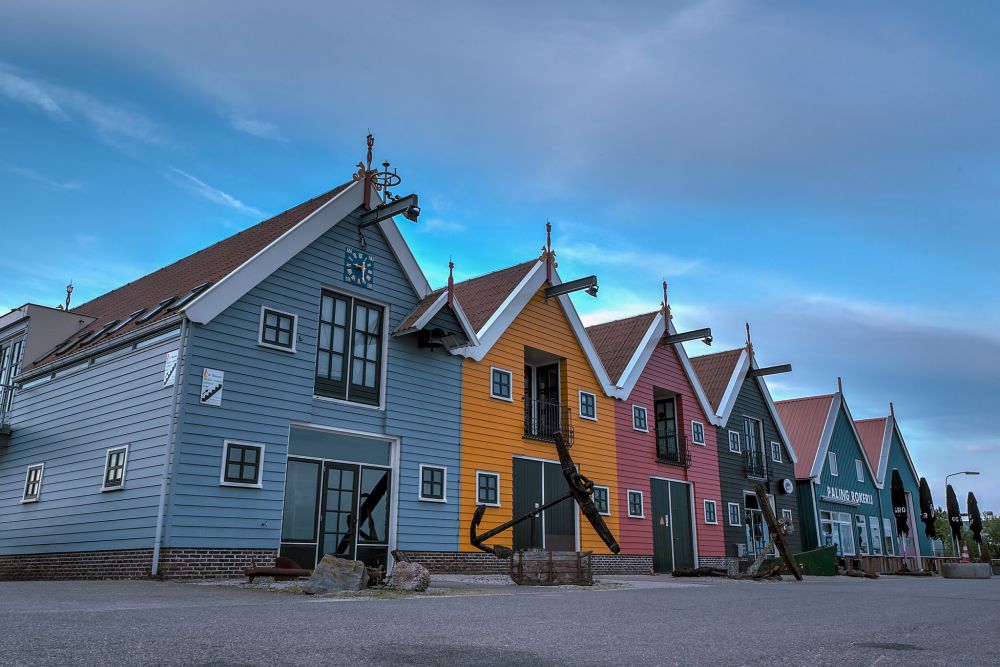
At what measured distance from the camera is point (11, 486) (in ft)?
59.4

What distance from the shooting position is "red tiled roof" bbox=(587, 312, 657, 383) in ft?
85.2

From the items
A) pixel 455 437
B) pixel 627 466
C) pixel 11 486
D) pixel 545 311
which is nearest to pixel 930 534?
pixel 627 466

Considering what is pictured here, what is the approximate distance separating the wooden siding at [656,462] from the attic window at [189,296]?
13635 millimetres

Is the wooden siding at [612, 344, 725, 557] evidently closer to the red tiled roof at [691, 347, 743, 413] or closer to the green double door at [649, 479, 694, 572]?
the green double door at [649, 479, 694, 572]

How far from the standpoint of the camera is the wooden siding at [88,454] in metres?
14.2

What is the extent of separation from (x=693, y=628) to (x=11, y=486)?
644 inches

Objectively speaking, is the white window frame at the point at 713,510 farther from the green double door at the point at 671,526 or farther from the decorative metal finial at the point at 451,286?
the decorative metal finial at the point at 451,286

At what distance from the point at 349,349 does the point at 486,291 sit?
6.34 metres

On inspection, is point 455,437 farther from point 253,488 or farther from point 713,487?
point 713,487

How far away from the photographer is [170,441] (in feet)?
45.4

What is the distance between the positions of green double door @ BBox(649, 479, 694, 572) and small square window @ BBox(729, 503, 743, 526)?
2.78 metres

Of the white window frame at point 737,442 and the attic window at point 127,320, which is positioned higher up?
the attic window at point 127,320

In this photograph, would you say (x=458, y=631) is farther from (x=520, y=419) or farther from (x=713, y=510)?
(x=713, y=510)

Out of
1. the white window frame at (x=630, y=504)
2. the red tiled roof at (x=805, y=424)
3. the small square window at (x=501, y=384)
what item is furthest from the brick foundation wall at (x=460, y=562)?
the red tiled roof at (x=805, y=424)
